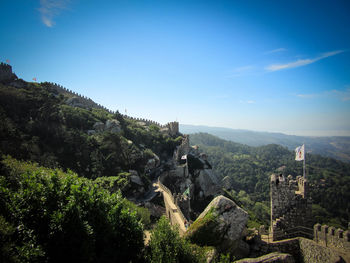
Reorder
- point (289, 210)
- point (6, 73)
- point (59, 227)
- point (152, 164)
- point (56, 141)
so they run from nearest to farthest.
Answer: point (59, 227) → point (289, 210) → point (56, 141) → point (152, 164) → point (6, 73)

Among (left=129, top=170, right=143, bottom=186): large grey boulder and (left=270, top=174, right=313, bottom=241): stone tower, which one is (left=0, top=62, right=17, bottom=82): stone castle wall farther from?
(left=270, top=174, right=313, bottom=241): stone tower

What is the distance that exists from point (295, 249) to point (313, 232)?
2.10m

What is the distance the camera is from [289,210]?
40.1ft

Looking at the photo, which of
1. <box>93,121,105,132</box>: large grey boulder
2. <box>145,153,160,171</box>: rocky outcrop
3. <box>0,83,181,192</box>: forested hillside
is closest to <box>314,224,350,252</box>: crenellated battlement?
<box>0,83,181,192</box>: forested hillside

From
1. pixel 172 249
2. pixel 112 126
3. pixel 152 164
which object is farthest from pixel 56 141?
pixel 172 249

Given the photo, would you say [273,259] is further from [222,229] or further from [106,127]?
[106,127]

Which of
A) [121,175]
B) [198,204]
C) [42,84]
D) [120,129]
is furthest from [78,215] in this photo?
[42,84]

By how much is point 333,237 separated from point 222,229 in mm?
6136

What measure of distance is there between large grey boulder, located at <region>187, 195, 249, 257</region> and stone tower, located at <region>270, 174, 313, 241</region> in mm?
2266

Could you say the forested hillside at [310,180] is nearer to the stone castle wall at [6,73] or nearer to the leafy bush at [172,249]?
the leafy bush at [172,249]

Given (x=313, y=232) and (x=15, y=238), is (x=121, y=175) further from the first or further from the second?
(x=313, y=232)

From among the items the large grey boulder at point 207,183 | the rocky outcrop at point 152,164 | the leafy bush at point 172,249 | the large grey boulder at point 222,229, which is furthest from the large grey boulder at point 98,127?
the large grey boulder at point 222,229

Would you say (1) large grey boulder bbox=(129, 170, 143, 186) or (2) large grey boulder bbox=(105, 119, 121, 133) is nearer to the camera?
(1) large grey boulder bbox=(129, 170, 143, 186)

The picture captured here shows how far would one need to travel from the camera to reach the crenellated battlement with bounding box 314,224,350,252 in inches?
379
